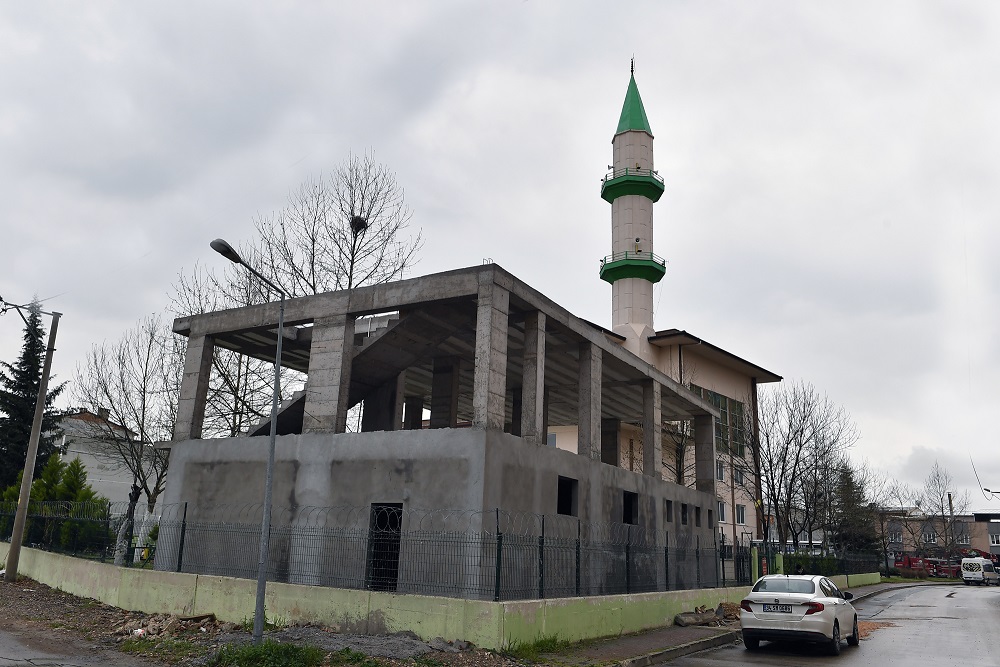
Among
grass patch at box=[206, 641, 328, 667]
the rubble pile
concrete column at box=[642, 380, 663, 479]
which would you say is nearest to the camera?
grass patch at box=[206, 641, 328, 667]

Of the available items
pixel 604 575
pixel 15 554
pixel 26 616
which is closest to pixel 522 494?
pixel 604 575

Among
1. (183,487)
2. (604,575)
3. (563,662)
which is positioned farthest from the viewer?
(183,487)

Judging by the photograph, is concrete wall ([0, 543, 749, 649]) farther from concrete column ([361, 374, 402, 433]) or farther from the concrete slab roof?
concrete column ([361, 374, 402, 433])

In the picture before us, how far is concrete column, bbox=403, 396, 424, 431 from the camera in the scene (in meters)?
31.3

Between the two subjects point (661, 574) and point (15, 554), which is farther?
point (15, 554)

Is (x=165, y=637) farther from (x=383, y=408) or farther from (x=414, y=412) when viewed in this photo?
(x=414, y=412)

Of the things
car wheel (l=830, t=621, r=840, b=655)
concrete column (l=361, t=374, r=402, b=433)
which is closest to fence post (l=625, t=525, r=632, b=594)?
car wheel (l=830, t=621, r=840, b=655)

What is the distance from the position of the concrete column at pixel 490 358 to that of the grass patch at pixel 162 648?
684 cm

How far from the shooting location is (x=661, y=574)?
2059 centimetres

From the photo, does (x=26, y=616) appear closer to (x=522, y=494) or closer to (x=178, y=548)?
(x=178, y=548)

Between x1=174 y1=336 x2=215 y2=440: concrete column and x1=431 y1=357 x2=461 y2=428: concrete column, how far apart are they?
282 inches

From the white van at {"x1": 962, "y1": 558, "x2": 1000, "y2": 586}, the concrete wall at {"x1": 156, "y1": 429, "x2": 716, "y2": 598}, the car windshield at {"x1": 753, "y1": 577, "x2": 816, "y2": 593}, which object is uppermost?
the concrete wall at {"x1": 156, "y1": 429, "x2": 716, "y2": 598}

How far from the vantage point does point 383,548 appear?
17.6 metres

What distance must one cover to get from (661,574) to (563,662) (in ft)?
27.1
